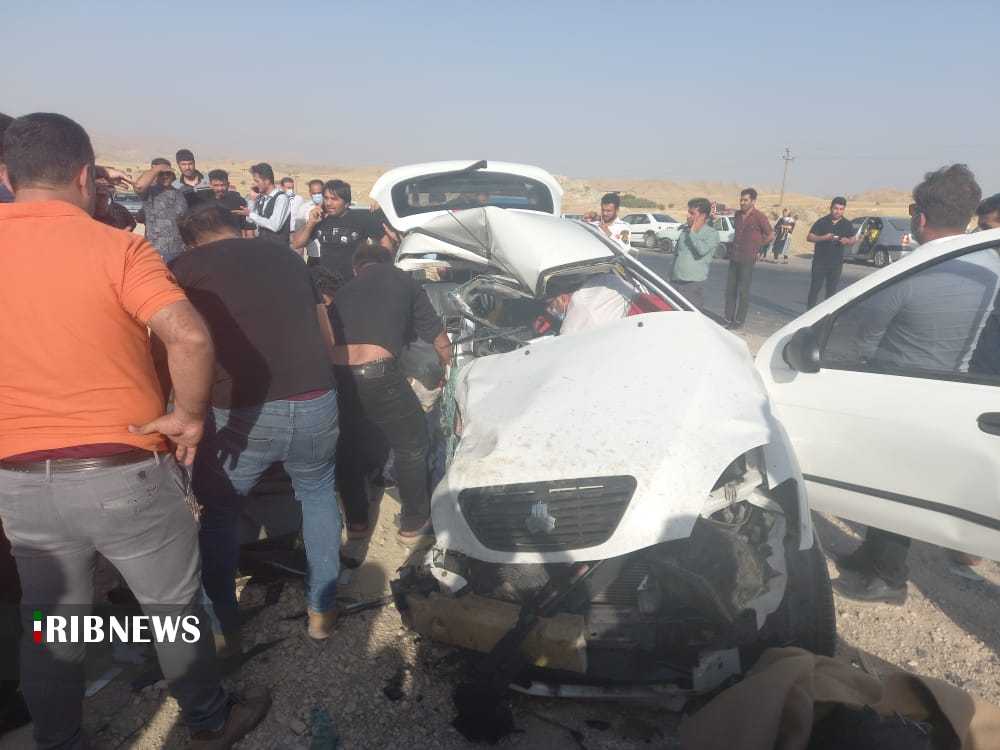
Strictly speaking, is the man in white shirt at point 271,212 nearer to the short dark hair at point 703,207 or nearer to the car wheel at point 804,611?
the short dark hair at point 703,207

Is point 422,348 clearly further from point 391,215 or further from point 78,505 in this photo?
point 78,505

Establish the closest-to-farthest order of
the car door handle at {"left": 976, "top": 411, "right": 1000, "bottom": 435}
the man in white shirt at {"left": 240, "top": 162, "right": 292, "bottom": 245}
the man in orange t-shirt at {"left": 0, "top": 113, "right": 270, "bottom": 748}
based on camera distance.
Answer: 1. the man in orange t-shirt at {"left": 0, "top": 113, "right": 270, "bottom": 748}
2. the car door handle at {"left": 976, "top": 411, "right": 1000, "bottom": 435}
3. the man in white shirt at {"left": 240, "top": 162, "right": 292, "bottom": 245}

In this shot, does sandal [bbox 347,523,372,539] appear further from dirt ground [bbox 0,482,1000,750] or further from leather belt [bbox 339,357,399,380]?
leather belt [bbox 339,357,399,380]

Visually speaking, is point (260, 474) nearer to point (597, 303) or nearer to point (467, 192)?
point (597, 303)

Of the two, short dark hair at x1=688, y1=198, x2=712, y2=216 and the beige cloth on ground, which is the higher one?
short dark hair at x1=688, y1=198, x2=712, y2=216

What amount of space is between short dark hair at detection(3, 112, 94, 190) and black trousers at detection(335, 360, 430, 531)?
1.58 meters

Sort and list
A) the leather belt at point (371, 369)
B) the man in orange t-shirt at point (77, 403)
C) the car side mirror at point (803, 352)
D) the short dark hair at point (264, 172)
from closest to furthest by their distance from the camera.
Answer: the man in orange t-shirt at point (77, 403) < the car side mirror at point (803, 352) < the leather belt at point (371, 369) < the short dark hair at point (264, 172)

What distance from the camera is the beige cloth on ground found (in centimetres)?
148

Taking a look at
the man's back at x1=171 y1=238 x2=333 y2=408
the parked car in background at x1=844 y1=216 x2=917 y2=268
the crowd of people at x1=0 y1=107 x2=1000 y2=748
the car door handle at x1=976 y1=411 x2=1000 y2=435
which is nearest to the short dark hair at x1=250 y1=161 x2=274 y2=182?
the crowd of people at x1=0 y1=107 x2=1000 y2=748

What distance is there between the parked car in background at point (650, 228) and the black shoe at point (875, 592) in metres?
22.8

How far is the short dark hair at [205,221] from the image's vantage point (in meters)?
2.29

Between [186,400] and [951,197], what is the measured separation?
364 cm

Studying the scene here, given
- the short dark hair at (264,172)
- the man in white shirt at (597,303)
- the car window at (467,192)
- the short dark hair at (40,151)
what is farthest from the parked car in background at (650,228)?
the short dark hair at (40,151)

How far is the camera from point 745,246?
27.6 feet
